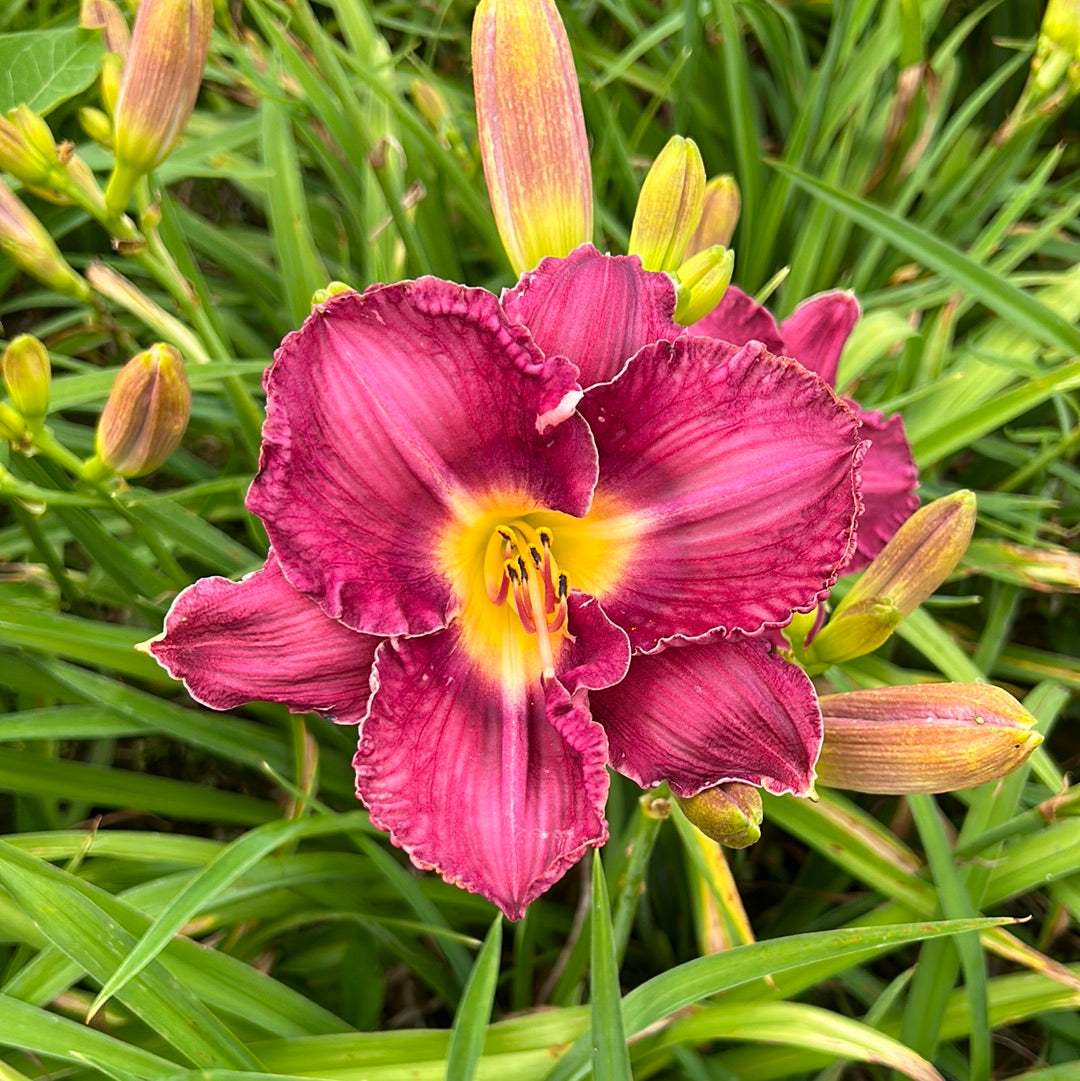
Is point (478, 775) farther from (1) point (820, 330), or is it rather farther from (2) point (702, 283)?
(1) point (820, 330)

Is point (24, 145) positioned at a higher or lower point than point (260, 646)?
higher

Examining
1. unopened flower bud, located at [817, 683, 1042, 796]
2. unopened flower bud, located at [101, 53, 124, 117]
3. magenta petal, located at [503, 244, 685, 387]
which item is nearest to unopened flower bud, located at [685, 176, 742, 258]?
magenta petal, located at [503, 244, 685, 387]

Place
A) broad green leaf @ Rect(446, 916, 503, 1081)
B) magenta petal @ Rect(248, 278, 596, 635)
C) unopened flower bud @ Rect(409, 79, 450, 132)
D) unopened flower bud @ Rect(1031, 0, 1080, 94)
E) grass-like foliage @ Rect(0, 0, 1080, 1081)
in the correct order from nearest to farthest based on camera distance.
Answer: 1. magenta petal @ Rect(248, 278, 596, 635)
2. broad green leaf @ Rect(446, 916, 503, 1081)
3. grass-like foliage @ Rect(0, 0, 1080, 1081)
4. unopened flower bud @ Rect(1031, 0, 1080, 94)
5. unopened flower bud @ Rect(409, 79, 450, 132)

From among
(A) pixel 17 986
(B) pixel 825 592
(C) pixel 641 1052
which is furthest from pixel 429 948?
(B) pixel 825 592

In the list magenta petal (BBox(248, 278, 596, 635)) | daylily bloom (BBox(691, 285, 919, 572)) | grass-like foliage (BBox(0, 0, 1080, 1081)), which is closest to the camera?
magenta petal (BBox(248, 278, 596, 635))

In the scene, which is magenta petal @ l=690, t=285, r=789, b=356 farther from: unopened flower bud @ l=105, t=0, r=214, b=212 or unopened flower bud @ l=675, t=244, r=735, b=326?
unopened flower bud @ l=105, t=0, r=214, b=212

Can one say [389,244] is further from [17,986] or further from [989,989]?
[989,989]

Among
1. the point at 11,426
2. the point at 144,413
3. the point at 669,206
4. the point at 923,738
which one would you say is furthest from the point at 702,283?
the point at 11,426
